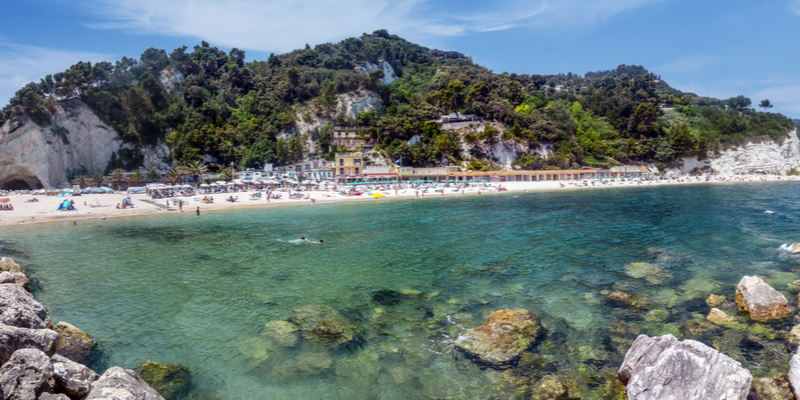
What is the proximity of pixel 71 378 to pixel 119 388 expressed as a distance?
0.96 m

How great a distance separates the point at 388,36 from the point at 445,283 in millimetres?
162116

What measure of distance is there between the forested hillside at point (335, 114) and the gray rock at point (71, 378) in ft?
214

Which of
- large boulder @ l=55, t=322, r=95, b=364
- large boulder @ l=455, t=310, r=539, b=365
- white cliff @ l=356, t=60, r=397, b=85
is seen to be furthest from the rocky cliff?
white cliff @ l=356, t=60, r=397, b=85

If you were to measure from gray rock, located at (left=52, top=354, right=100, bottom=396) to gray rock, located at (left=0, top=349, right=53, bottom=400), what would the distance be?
0.74ft

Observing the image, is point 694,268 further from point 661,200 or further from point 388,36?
point 388,36

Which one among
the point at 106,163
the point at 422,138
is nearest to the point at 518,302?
the point at 422,138

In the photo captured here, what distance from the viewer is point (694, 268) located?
53.5 ft

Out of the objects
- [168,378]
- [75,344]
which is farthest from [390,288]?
[75,344]

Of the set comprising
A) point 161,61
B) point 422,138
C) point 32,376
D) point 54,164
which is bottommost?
point 32,376

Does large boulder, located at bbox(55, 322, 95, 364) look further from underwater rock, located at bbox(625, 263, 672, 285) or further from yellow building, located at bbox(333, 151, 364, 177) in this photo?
yellow building, located at bbox(333, 151, 364, 177)

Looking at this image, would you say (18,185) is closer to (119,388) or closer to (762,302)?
(119,388)

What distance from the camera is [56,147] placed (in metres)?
55.0

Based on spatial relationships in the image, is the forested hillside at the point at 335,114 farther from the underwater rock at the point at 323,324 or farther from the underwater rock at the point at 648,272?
the underwater rock at the point at 323,324

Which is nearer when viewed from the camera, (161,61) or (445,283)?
(445,283)
